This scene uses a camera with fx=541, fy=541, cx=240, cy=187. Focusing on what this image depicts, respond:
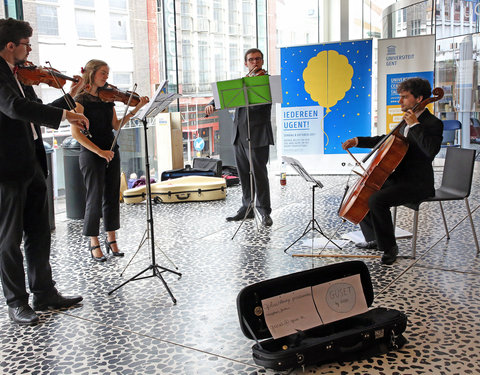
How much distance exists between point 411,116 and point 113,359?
2.36 metres

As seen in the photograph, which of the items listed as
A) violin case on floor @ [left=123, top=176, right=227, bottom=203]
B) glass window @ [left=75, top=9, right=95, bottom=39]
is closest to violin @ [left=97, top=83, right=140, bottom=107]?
violin case on floor @ [left=123, top=176, right=227, bottom=203]

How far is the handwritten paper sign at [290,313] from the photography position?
2.32 m

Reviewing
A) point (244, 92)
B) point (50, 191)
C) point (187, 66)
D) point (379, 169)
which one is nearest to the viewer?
point (379, 169)

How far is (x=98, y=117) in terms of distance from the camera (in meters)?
3.75

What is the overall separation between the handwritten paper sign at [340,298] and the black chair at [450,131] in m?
6.42

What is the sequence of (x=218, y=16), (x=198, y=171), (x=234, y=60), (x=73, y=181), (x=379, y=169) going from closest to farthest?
1. (x=379, y=169)
2. (x=73, y=181)
3. (x=198, y=171)
4. (x=218, y=16)
5. (x=234, y=60)

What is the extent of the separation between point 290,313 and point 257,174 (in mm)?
2649

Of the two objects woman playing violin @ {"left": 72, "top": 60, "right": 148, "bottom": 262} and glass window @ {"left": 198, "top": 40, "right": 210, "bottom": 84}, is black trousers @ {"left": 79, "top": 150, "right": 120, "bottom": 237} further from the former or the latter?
glass window @ {"left": 198, "top": 40, "right": 210, "bottom": 84}

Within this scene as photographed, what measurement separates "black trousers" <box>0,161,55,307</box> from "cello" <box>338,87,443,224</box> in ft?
6.40

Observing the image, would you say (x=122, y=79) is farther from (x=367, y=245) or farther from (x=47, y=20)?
(x=367, y=245)

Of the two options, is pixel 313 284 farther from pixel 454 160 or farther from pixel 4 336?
pixel 454 160

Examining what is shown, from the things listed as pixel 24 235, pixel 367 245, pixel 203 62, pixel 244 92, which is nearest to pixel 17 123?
pixel 24 235

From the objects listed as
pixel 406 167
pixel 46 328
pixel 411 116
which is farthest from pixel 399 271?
pixel 46 328

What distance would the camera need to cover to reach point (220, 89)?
438 cm
